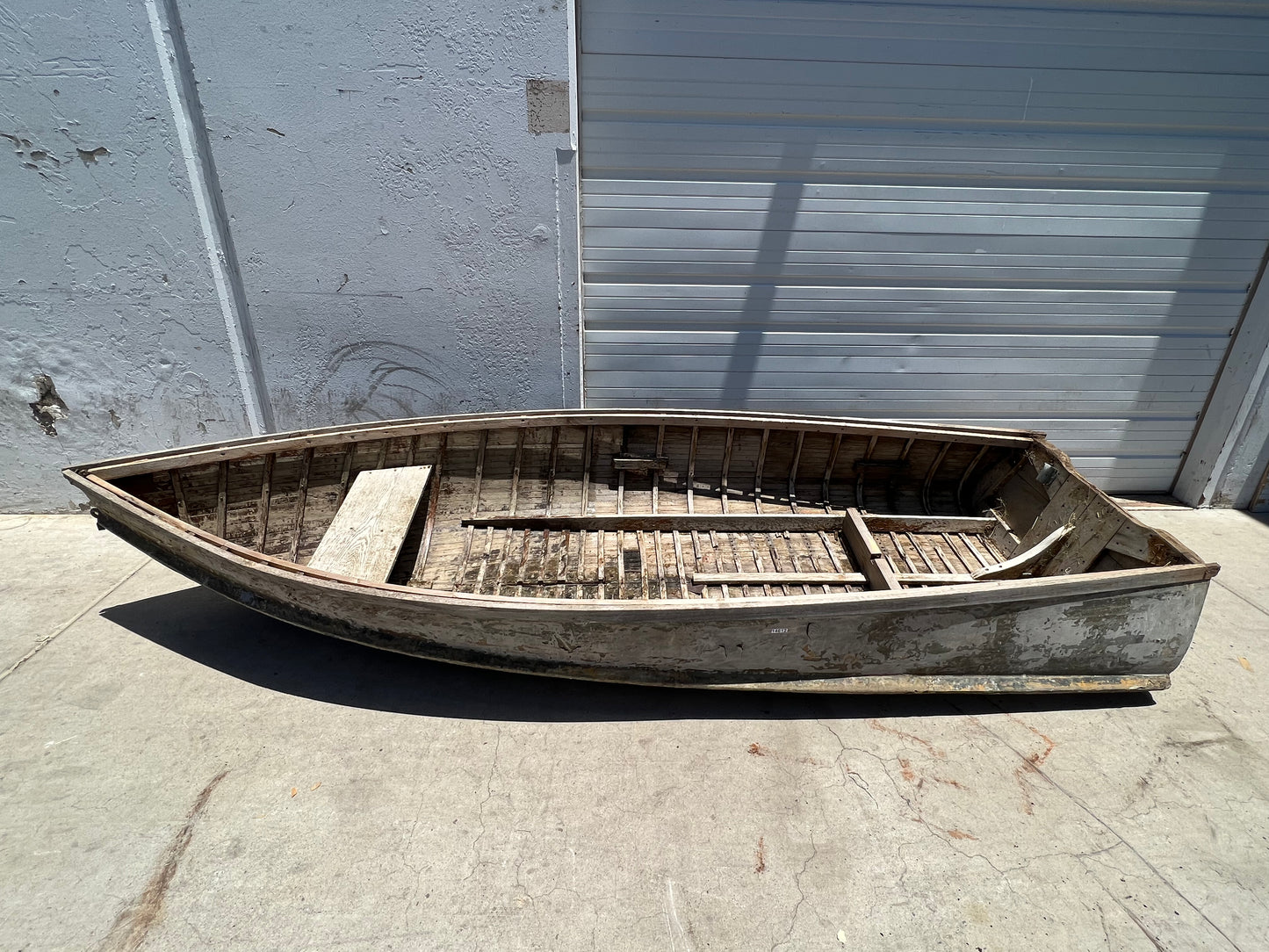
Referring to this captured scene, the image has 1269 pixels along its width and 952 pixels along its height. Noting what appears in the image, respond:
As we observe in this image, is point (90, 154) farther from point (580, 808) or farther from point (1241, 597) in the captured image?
point (1241, 597)

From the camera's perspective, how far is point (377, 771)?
3053 millimetres

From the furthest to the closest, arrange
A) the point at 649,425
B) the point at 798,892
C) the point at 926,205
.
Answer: the point at 926,205 → the point at 649,425 → the point at 798,892

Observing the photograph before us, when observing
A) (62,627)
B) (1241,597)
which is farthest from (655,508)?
(1241,597)

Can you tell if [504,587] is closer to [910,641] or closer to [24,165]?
[910,641]

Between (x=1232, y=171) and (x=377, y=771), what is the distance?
25.2 feet

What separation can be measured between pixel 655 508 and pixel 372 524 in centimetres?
202

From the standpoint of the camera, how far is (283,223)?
453 centimetres

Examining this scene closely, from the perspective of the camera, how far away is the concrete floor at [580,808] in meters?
2.46

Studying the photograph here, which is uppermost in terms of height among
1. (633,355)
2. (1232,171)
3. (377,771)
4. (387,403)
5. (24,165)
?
(1232,171)

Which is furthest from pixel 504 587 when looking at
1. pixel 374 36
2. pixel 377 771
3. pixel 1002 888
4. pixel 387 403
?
pixel 374 36

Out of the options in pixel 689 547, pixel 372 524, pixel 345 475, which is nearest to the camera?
pixel 372 524

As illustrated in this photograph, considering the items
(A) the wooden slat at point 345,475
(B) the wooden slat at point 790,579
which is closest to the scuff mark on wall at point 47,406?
(A) the wooden slat at point 345,475

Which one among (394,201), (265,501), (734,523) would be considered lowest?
(734,523)

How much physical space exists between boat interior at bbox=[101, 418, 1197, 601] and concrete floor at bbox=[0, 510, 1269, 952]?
29.3 inches
